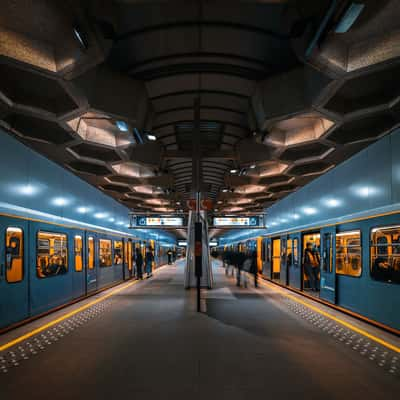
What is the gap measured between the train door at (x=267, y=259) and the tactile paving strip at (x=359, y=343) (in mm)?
9567

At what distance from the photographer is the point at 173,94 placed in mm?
8703

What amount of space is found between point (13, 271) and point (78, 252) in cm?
395

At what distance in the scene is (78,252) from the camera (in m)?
11.2

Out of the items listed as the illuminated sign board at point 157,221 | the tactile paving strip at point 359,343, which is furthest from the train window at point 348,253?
the illuminated sign board at point 157,221

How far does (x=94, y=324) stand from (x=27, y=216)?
9.31 ft

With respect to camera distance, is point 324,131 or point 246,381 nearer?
point 246,381

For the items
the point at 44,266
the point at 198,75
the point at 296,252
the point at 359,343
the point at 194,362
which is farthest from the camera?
the point at 296,252

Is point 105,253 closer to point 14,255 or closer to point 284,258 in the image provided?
point 14,255

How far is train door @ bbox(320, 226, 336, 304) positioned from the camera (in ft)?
31.6

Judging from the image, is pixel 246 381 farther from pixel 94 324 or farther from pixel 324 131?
pixel 324 131

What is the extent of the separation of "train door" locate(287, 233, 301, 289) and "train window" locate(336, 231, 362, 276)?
3.60 m

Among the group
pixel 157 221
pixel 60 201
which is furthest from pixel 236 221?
pixel 60 201

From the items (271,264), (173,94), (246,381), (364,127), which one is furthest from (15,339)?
(271,264)

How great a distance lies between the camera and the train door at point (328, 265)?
963 cm
